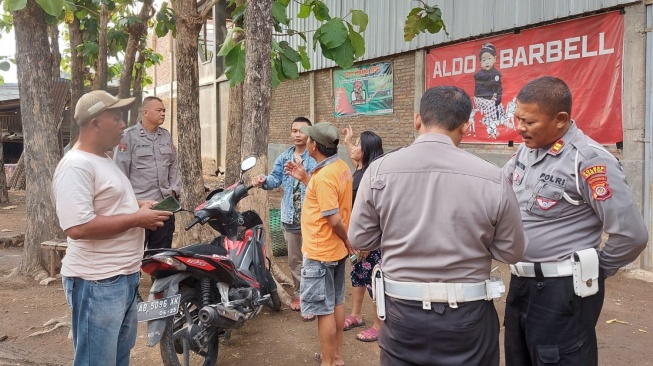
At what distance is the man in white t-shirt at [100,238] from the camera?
2.61 meters

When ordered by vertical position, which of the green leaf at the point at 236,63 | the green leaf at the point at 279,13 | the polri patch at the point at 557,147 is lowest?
the polri patch at the point at 557,147

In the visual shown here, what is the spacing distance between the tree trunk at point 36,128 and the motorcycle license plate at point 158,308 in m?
3.74

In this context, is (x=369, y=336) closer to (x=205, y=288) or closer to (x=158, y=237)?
(x=205, y=288)

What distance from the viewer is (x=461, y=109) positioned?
2.27 m

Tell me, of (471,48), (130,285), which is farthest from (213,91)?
(130,285)

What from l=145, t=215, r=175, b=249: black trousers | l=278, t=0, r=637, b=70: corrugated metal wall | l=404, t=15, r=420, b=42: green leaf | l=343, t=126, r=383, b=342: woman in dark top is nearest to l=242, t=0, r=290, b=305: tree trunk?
l=343, t=126, r=383, b=342: woman in dark top

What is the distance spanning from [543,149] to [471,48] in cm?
646

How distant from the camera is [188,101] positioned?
6.27m

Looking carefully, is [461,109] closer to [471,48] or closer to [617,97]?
[617,97]

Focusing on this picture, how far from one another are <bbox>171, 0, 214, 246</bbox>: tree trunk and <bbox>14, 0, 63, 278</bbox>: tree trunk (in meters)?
1.59

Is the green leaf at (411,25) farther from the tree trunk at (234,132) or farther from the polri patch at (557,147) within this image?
the polri patch at (557,147)

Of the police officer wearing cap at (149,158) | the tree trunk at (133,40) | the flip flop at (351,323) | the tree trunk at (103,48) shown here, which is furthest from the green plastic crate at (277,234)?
the tree trunk at (103,48)

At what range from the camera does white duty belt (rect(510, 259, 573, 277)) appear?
248cm

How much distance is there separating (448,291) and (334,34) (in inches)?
150
